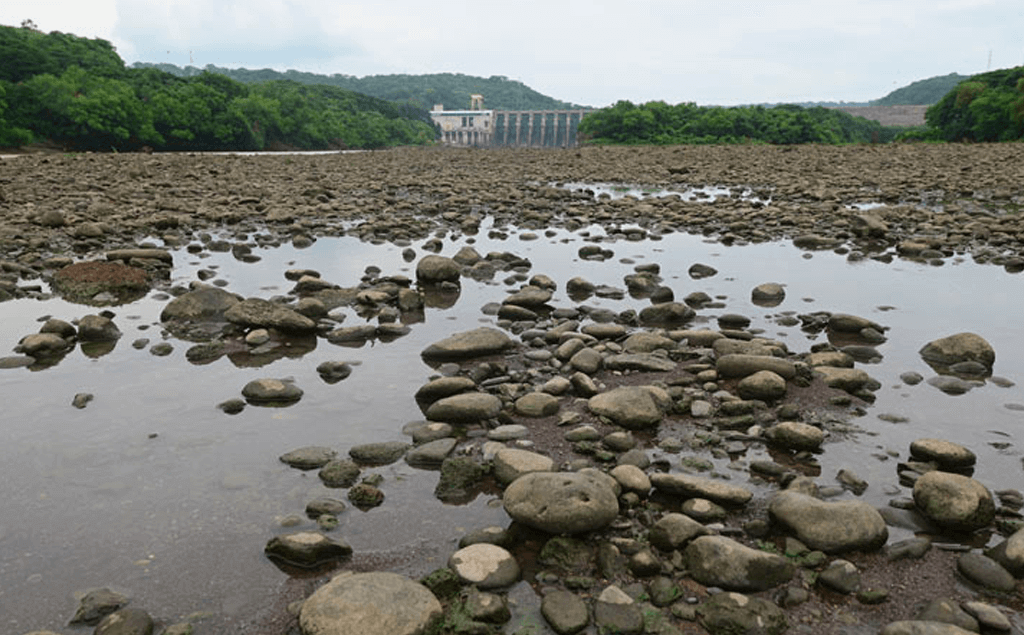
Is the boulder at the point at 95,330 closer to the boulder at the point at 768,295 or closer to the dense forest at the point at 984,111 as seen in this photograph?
the boulder at the point at 768,295

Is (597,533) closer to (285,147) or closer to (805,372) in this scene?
(805,372)

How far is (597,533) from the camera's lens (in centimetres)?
333

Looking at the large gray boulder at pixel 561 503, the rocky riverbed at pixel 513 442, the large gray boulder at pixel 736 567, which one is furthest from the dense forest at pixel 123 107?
the large gray boulder at pixel 736 567

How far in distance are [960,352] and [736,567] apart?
4.03 m

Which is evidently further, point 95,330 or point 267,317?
point 267,317

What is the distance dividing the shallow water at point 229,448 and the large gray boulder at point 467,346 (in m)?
0.21

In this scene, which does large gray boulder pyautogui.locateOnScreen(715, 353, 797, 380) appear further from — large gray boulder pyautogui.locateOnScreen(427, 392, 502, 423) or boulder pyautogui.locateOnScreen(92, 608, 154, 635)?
boulder pyautogui.locateOnScreen(92, 608, 154, 635)

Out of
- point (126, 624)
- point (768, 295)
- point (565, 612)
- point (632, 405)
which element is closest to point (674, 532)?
point (565, 612)

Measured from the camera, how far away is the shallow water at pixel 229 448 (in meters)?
3.03

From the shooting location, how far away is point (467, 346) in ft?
19.6

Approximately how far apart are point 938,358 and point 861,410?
1.59 m

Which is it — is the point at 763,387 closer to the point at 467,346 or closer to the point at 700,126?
the point at 467,346

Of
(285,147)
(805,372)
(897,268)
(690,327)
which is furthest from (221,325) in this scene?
(285,147)

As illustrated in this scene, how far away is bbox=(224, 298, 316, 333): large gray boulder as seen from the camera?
21.4 feet
